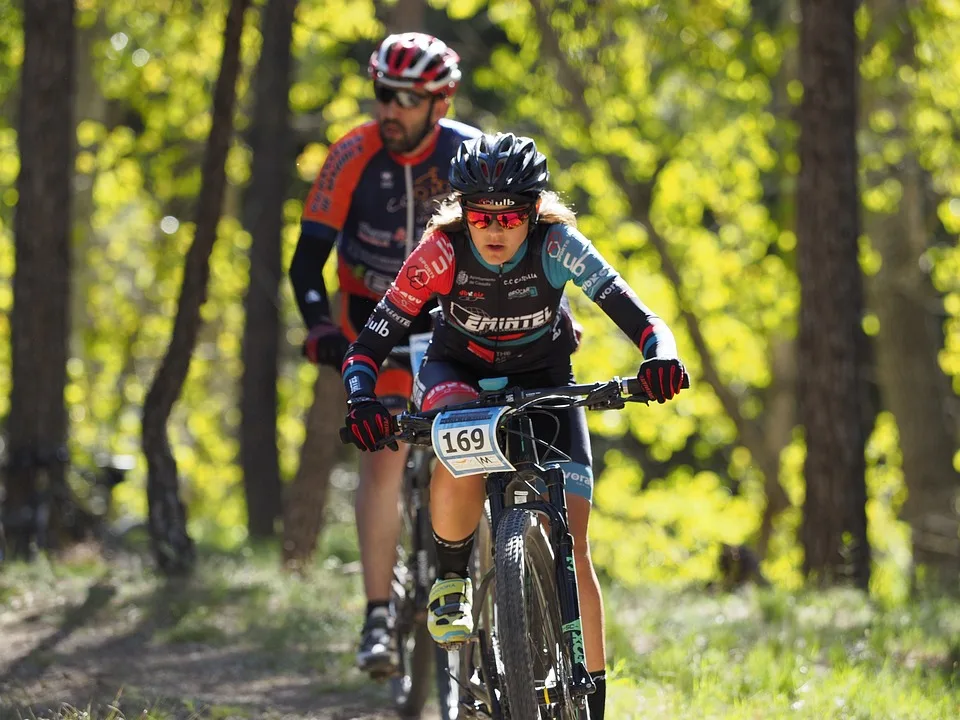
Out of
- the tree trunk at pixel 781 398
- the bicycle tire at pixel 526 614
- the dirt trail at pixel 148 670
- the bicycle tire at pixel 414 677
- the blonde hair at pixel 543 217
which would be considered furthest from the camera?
the tree trunk at pixel 781 398

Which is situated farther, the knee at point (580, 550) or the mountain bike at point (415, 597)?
the mountain bike at point (415, 597)

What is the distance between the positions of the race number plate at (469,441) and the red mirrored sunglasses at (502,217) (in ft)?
2.14

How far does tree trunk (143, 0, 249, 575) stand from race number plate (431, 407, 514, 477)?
5.24m

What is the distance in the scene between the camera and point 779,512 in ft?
54.1

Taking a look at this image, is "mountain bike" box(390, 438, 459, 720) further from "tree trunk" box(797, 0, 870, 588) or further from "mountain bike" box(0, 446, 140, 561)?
"tree trunk" box(797, 0, 870, 588)

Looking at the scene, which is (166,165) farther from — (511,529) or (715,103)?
(511,529)

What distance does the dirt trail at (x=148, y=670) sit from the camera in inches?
223

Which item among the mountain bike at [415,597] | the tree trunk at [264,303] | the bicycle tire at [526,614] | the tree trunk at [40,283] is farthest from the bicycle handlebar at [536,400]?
the tree trunk at [264,303]

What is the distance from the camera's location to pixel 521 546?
4102 millimetres

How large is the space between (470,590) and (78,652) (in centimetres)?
298

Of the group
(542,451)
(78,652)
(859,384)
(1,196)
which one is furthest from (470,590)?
(1,196)

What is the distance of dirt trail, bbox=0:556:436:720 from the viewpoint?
5676 millimetres

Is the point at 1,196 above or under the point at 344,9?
under

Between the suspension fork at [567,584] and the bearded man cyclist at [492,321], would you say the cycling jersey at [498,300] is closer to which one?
the bearded man cyclist at [492,321]
